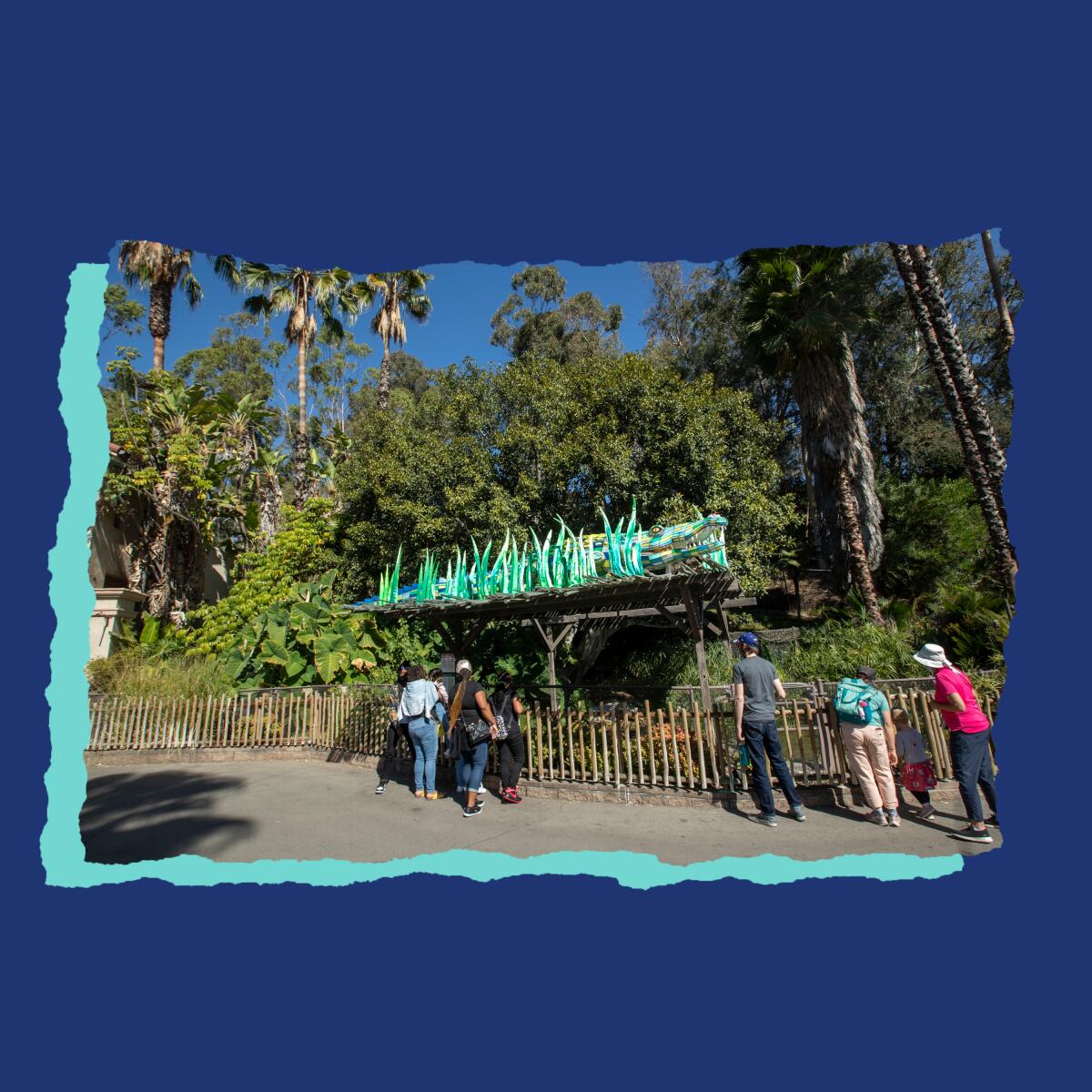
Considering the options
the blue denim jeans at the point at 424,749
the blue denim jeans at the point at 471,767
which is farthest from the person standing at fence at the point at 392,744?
the blue denim jeans at the point at 471,767

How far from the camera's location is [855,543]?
56.8 feet

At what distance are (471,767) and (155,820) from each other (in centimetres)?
317

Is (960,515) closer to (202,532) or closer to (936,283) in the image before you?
(936,283)

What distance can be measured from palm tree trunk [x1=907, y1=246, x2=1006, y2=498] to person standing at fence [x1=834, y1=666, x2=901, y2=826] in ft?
9.27

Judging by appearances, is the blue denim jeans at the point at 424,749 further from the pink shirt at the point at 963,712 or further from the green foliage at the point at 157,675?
the green foliage at the point at 157,675

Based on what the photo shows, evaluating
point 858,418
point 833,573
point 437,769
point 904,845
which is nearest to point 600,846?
point 904,845

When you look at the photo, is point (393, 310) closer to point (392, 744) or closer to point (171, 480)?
point (171, 480)

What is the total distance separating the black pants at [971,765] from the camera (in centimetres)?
447

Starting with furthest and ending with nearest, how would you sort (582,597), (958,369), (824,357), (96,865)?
(824,357)
(582,597)
(958,369)
(96,865)

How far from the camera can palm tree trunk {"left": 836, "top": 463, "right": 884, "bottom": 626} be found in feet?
56.9

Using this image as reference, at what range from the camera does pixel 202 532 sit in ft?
61.4

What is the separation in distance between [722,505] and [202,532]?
1499cm

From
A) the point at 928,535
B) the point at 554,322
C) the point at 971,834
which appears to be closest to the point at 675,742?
the point at 971,834

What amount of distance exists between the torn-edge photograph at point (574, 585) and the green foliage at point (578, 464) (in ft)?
0.25
